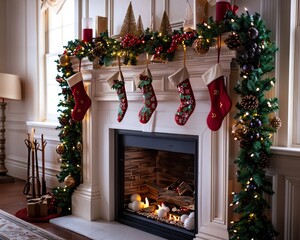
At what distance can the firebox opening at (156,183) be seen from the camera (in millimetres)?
3209

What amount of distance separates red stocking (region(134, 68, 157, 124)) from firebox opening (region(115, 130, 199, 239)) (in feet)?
0.86

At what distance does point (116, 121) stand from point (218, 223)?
1.39m

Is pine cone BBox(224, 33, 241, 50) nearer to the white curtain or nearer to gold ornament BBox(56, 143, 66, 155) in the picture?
gold ornament BBox(56, 143, 66, 155)

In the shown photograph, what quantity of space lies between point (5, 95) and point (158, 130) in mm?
2864

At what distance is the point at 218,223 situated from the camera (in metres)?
2.79

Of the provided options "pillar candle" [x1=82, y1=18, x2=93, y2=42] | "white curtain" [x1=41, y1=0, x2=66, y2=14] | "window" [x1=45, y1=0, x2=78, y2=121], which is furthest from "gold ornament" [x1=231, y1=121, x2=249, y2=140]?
"white curtain" [x1=41, y1=0, x2=66, y2=14]

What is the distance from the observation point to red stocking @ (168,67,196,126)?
281cm

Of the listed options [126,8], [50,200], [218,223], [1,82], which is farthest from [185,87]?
[1,82]

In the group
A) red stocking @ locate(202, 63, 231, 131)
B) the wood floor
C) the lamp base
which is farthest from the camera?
the lamp base

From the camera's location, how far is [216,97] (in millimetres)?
2656

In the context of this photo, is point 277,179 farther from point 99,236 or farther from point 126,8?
point 126,8

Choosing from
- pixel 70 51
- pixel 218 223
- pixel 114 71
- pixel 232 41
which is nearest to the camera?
pixel 232 41

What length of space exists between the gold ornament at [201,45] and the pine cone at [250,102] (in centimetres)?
45

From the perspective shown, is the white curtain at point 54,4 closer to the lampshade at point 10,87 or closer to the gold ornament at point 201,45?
the lampshade at point 10,87
